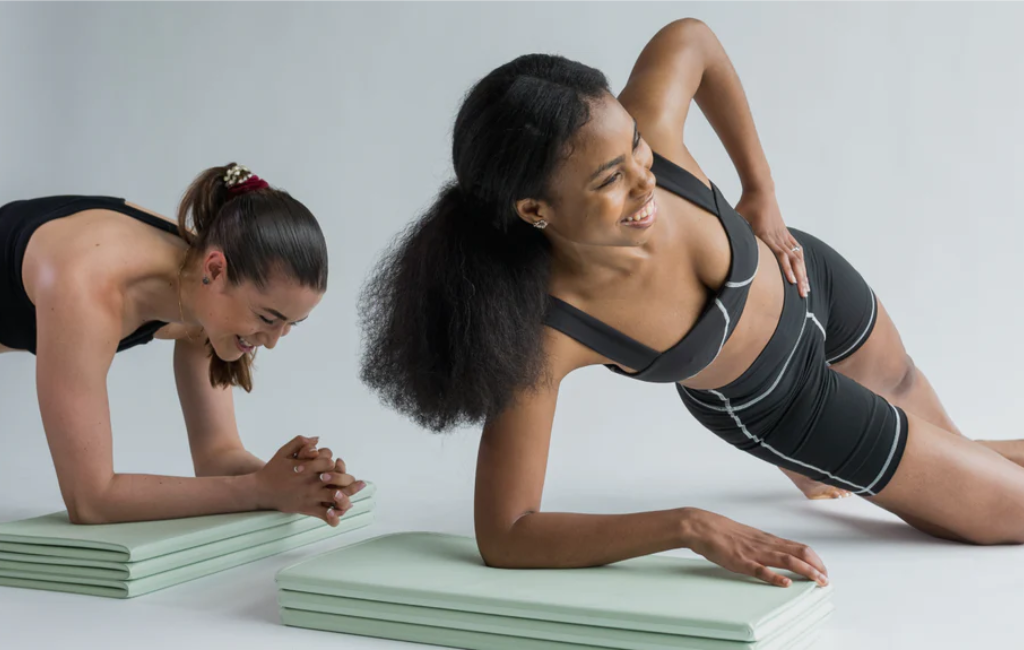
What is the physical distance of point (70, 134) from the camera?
5652 millimetres

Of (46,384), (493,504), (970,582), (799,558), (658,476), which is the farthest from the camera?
(658,476)

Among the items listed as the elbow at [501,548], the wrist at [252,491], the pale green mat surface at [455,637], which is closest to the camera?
the pale green mat surface at [455,637]

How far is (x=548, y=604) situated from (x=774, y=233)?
137cm

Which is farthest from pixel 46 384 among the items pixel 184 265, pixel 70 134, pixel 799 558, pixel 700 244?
pixel 70 134

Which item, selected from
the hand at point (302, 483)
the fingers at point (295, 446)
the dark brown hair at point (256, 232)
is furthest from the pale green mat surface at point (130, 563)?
the dark brown hair at point (256, 232)

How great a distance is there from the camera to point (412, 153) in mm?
5320

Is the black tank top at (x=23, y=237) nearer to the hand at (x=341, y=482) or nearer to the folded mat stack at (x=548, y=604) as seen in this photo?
the hand at (x=341, y=482)

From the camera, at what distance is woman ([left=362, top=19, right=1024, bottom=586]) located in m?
2.47

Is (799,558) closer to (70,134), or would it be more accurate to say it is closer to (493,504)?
(493,504)

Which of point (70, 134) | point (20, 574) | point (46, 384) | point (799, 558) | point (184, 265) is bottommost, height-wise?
point (20, 574)

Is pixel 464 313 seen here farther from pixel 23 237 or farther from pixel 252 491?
pixel 23 237

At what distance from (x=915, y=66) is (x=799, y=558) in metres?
3.10

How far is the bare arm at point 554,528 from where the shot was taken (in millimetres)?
2496

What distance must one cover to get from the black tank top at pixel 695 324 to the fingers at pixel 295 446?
2.92ft
